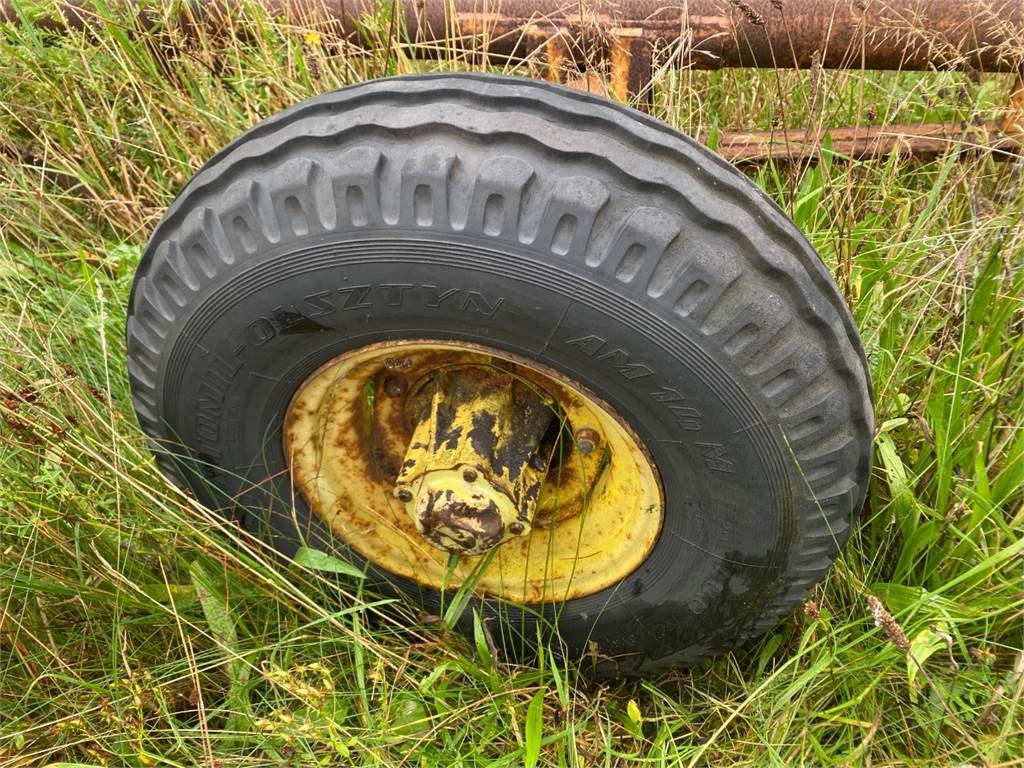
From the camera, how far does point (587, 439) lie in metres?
1.67

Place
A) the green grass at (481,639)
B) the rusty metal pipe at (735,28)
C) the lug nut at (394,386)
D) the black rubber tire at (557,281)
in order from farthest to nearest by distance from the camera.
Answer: the rusty metal pipe at (735,28)
the lug nut at (394,386)
the green grass at (481,639)
the black rubber tire at (557,281)

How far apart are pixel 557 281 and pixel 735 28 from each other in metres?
1.41

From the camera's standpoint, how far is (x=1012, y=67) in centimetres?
260

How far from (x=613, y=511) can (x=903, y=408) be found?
0.75 meters

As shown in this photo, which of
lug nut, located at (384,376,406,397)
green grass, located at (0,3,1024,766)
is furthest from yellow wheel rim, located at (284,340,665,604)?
green grass, located at (0,3,1024,766)

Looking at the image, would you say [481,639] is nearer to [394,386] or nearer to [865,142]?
[394,386]

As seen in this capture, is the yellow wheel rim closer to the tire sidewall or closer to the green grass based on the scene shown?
the tire sidewall

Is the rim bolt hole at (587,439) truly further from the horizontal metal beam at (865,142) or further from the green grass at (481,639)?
the horizontal metal beam at (865,142)

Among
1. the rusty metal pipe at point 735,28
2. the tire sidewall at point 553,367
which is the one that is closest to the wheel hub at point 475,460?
the tire sidewall at point 553,367

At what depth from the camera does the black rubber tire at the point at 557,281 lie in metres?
1.31

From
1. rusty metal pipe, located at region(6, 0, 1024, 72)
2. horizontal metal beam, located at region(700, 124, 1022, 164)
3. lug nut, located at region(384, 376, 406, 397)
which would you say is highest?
rusty metal pipe, located at region(6, 0, 1024, 72)

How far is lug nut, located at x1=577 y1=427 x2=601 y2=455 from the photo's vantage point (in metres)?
1.65

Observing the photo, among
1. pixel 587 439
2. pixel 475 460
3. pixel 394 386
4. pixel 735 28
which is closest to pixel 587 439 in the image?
pixel 587 439

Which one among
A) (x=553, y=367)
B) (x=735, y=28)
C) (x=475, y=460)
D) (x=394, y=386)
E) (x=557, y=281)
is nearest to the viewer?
(x=557, y=281)
